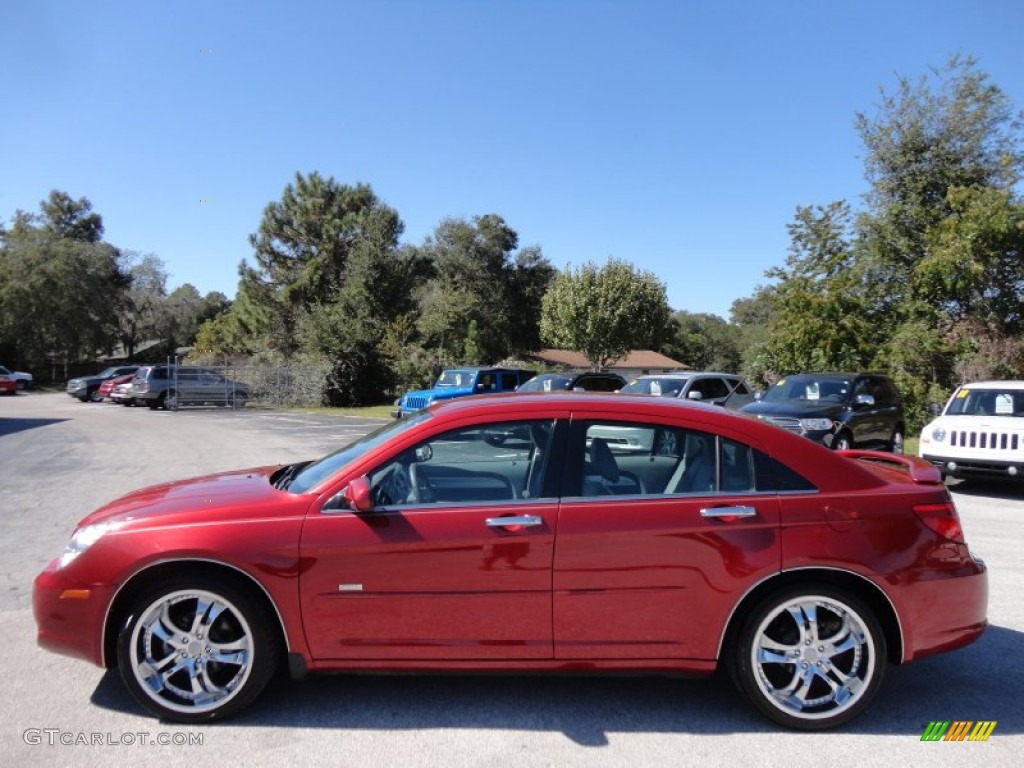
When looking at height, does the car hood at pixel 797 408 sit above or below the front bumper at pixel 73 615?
above

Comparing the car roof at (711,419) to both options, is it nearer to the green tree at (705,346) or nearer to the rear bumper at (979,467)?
the rear bumper at (979,467)

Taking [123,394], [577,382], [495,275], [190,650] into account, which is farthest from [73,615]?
[495,275]

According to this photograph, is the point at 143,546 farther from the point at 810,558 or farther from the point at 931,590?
the point at 931,590

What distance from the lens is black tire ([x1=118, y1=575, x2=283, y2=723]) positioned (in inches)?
138

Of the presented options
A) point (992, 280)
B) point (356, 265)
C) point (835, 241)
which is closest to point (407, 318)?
point (356, 265)

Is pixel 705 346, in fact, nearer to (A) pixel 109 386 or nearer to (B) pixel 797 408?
(A) pixel 109 386

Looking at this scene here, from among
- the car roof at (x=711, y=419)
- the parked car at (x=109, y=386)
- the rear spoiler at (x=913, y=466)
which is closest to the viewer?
the car roof at (x=711, y=419)

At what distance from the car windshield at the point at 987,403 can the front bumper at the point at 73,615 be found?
1119 cm

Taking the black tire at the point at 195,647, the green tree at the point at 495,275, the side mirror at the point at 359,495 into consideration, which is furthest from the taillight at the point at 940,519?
the green tree at the point at 495,275

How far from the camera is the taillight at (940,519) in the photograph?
366cm

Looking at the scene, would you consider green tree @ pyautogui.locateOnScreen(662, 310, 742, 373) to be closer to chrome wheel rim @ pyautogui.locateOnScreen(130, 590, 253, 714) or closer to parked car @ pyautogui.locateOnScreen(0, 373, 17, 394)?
parked car @ pyautogui.locateOnScreen(0, 373, 17, 394)

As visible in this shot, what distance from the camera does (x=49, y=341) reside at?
167ft

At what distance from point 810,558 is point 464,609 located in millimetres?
1650

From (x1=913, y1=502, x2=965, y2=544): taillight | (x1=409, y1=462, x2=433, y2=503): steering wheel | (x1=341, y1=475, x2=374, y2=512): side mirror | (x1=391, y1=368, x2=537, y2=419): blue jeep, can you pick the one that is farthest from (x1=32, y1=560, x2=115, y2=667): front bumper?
(x1=391, y1=368, x2=537, y2=419): blue jeep
